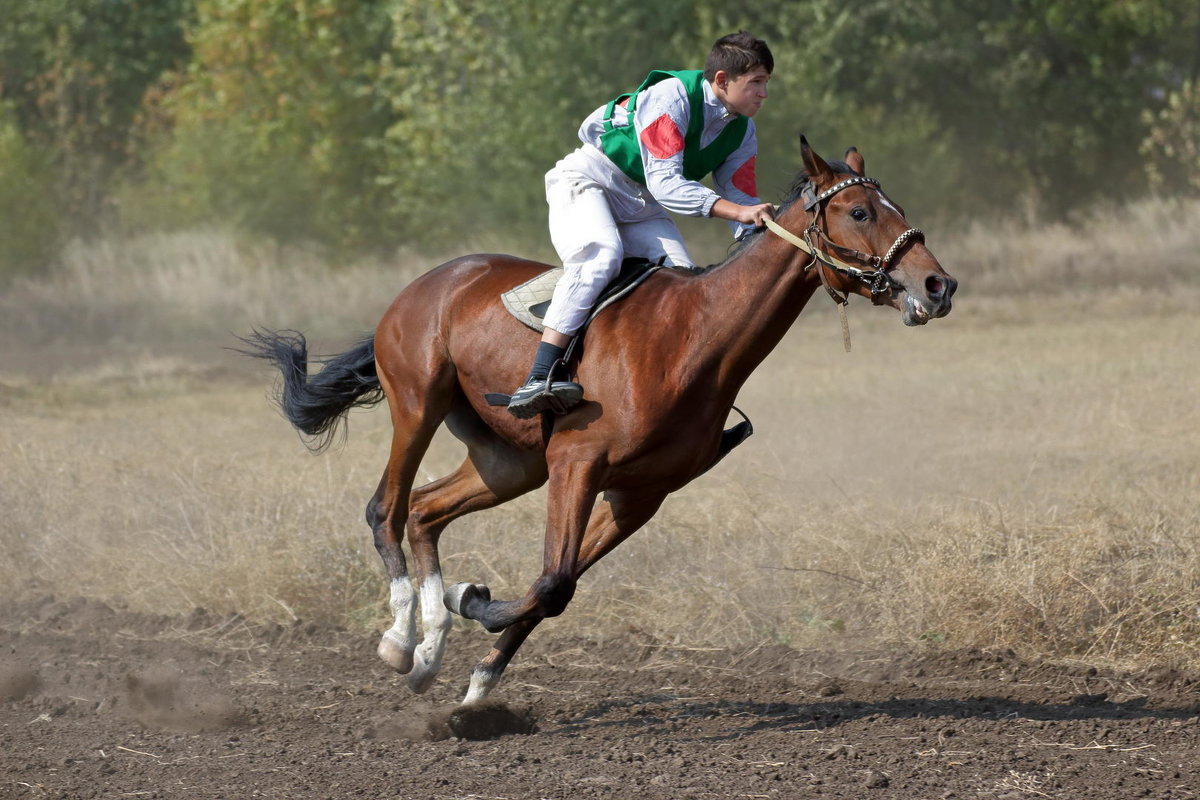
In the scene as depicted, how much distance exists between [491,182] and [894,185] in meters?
7.90

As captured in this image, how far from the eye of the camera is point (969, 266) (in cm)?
2445

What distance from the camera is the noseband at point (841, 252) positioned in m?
5.57

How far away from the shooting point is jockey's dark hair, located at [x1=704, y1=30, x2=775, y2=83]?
6.14 metres

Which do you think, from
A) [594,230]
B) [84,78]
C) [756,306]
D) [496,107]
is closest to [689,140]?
[594,230]

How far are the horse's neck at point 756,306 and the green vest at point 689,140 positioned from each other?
1.91 feet

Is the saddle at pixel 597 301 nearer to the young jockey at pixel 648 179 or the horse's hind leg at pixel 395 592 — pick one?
the young jockey at pixel 648 179

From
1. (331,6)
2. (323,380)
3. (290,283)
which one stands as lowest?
(290,283)

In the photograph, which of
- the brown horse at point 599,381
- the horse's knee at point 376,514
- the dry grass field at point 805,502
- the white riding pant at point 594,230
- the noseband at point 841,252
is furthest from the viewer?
the dry grass field at point 805,502

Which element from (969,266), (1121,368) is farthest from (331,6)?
(1121,368)

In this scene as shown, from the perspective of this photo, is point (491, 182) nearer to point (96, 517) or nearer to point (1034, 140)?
point (1034, 140)

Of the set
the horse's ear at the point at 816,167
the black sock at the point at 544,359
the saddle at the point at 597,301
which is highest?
the horse's ear at the point at 816,167

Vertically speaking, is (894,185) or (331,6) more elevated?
(331,6)

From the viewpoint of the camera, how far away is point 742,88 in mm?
6184

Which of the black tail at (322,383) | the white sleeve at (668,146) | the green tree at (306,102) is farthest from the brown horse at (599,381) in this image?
the green tree at (306,102)
